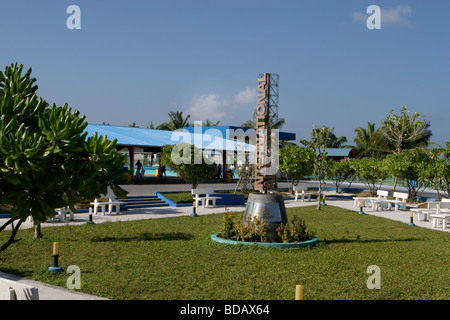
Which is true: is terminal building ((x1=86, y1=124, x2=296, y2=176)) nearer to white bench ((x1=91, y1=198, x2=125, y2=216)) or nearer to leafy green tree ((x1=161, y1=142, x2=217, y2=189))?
leafy green tree ((x1=161, y1=142, x2=217, y2=189))

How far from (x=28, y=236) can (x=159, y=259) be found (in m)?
4.70

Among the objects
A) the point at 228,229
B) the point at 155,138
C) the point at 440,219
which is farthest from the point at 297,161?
the point at 228,229

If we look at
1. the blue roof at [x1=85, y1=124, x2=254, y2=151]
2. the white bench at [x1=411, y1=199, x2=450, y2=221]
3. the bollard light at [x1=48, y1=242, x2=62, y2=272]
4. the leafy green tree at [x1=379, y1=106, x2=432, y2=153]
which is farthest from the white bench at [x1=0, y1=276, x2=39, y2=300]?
the leafy green tree at [x1=379, y1=106, x2=432, y2=153]

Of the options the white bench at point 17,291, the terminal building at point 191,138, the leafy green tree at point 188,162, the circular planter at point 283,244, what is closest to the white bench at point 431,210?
the circular planter at point 283,244

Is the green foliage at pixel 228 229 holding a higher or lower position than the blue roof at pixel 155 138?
lower

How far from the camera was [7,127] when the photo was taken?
160 inches

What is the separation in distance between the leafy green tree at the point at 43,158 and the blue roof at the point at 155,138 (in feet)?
81.4

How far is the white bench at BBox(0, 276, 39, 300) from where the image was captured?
4.76 meters

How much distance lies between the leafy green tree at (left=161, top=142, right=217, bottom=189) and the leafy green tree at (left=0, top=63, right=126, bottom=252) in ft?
56.6

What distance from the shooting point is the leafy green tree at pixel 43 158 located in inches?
162

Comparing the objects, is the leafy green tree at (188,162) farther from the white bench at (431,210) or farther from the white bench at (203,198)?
the white bench at (431,210)
